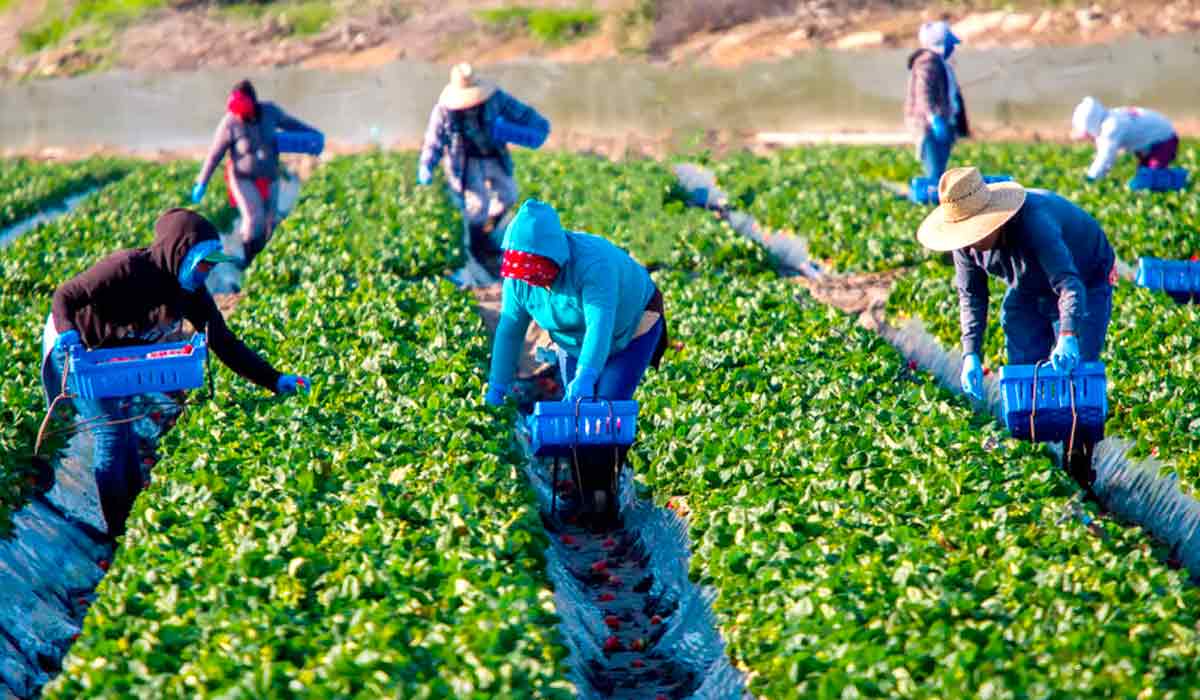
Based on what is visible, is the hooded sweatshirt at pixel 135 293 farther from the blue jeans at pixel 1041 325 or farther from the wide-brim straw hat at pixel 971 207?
the blue jeans at pixel 1041 325

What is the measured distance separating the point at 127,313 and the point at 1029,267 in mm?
5036

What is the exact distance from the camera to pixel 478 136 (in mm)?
15945

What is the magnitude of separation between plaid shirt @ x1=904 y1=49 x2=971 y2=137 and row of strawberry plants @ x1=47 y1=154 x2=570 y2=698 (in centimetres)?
757

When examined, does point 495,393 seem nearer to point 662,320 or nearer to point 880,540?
point 662,320

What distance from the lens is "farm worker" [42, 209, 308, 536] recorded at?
28.7 ft

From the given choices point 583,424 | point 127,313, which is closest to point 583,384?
point 583,424

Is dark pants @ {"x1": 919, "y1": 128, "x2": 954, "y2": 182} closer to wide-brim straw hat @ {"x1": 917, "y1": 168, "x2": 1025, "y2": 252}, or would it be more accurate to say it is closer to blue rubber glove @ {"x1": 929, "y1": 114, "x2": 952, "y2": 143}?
blue rubber glove @ {"x1": 929, "y1": 114, "x2": 952, "y2": 143}

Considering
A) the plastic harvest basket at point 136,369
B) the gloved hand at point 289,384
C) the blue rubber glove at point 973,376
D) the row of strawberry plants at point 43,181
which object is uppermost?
the plastic harvest basket at point 136,369

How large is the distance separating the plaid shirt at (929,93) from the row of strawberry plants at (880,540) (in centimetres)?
661

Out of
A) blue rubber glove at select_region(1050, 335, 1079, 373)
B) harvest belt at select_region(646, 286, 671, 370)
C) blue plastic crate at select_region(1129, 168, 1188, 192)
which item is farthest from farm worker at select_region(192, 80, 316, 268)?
blue rubber glove at select_region(1050, 335, 1079, 373)

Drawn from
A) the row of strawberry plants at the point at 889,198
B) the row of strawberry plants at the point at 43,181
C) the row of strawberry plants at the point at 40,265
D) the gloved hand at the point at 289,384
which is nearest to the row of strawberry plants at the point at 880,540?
the gloved hand at the point at 289,384

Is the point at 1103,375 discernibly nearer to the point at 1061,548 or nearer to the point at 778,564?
the point at 1061,548

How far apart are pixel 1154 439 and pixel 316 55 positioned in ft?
115

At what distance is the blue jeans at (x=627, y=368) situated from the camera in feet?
29.5
